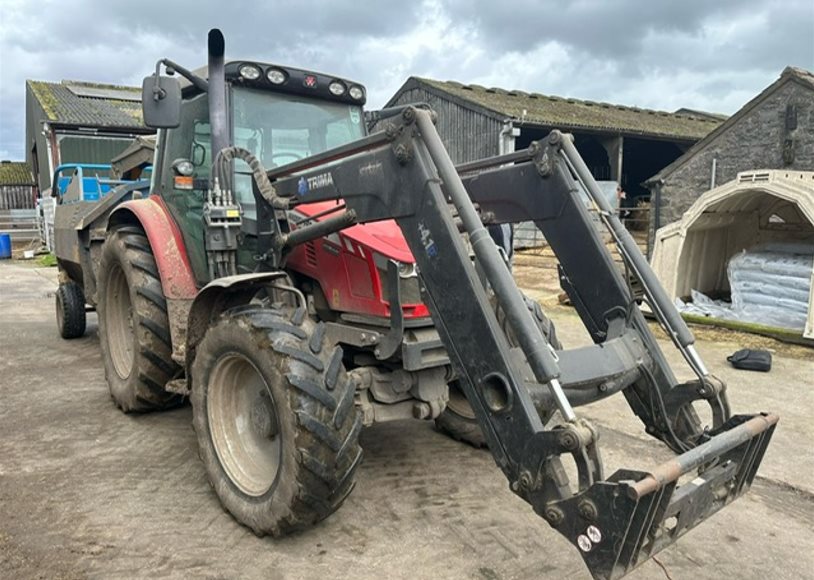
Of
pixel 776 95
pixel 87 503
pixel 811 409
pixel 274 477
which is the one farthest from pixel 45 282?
pixel 776 95

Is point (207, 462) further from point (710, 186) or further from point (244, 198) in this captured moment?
point (710, 186)

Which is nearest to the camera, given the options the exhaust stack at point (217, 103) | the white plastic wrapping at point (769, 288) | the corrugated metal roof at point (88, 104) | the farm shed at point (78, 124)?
the exhaust stack at point (217, 103)

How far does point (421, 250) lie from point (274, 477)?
4.39ft

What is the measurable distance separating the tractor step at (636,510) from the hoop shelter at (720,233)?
629 centimetres

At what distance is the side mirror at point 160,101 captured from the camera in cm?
345

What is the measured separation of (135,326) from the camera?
4.17m

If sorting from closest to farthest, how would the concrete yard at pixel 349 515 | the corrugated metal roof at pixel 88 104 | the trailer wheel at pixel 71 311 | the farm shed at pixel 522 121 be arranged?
the concrete yard at pixel 349 515 < the trailer wheel at pixel 71 311 < the farm shed at pixel 522 121 < the corrugated metal roof at pixel 88 104

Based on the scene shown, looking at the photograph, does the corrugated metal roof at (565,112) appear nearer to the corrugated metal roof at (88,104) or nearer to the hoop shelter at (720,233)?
the hoop shelter at (720,233)

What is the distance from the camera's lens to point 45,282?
13312 millimetres

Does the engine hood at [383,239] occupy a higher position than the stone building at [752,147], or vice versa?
the stone building at [752,147]

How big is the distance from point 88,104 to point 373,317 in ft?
84.7

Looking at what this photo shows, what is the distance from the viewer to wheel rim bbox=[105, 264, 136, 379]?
504cm

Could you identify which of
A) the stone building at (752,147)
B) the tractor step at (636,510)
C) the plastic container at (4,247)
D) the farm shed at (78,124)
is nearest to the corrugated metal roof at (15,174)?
the farm shed at (78,124)

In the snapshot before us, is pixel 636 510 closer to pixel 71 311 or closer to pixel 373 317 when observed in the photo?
pixel 373 317
